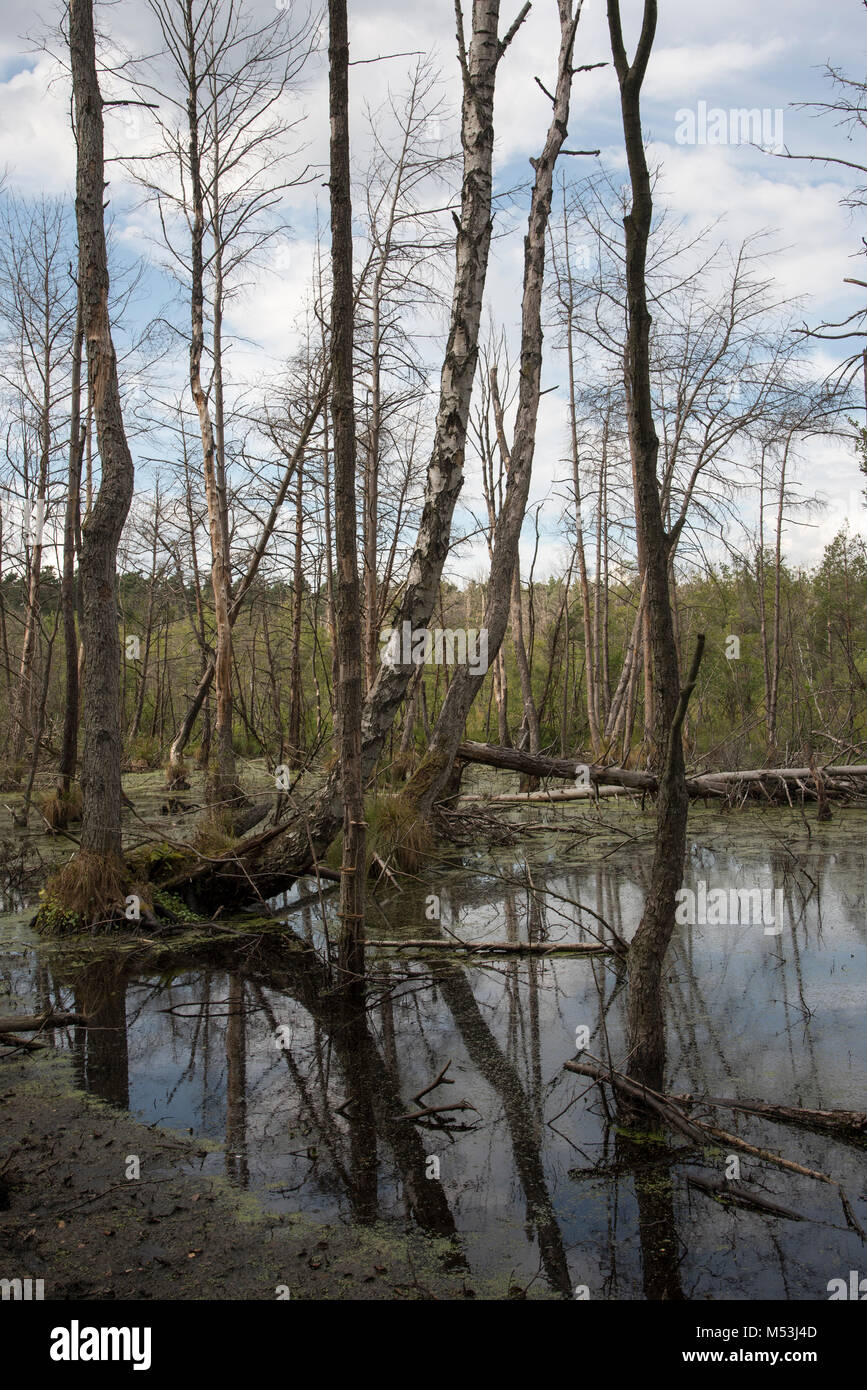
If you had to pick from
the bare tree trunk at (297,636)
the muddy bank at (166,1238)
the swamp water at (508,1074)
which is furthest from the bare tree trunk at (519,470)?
the muddy bank at (166,1238)

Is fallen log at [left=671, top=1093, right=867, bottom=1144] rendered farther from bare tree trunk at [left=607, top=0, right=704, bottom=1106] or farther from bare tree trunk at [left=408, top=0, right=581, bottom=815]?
bare tree trunk at [left=408, top=0, right=581, bottom=815]

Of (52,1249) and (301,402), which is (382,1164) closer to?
(52,1249)

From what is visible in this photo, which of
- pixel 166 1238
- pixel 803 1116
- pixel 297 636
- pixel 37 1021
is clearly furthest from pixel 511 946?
pixel 297 636

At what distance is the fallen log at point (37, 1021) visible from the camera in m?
4.38

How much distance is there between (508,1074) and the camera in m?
4.05

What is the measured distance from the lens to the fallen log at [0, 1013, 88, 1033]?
4383 millimetres

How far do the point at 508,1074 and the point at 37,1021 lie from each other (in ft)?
7.49

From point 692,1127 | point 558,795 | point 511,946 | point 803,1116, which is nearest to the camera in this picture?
point 692,1127

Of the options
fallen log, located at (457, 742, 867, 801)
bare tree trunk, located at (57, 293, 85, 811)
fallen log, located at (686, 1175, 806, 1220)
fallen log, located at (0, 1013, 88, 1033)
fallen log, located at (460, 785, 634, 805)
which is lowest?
fallen log, located at (686, 1175, 806, 1220)

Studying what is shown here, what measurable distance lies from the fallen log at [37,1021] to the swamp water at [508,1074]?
0.14 metres

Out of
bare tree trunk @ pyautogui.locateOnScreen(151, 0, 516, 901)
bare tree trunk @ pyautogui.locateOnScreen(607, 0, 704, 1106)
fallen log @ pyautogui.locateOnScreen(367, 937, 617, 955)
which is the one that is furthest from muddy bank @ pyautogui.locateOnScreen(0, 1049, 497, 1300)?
bare tree trunk @ pyautogui.locateOnScreen(151, 0, 516, 901)

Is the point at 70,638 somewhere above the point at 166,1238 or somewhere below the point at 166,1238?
above

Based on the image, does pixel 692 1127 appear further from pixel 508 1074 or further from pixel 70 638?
pixel 70 638

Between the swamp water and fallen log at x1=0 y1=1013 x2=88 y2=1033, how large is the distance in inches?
5.6
